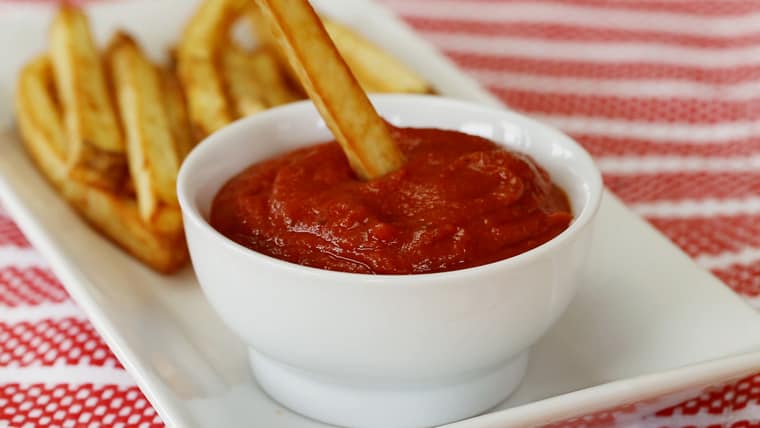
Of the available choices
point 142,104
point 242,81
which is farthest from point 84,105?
point 242,81

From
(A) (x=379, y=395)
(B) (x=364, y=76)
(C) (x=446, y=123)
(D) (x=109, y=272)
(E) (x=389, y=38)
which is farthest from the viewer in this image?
(E) (x=389, y=38)

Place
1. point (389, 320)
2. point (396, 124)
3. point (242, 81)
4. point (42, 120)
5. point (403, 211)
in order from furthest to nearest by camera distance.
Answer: point (242, 81)
point (42, 120)
point (396, 124)
point (403, 211)
point (389, 320)

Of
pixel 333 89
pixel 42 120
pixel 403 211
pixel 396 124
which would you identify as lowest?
pixel 42 120

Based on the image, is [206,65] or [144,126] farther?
[206,65]

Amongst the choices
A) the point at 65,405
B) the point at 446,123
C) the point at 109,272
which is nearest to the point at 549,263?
the point at 446,123

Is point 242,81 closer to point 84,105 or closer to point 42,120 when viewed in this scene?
point 84,105

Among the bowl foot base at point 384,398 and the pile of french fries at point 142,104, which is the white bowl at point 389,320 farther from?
the pile of french fries at point 142,104

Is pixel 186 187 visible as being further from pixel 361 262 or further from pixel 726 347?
pixel 726 347
